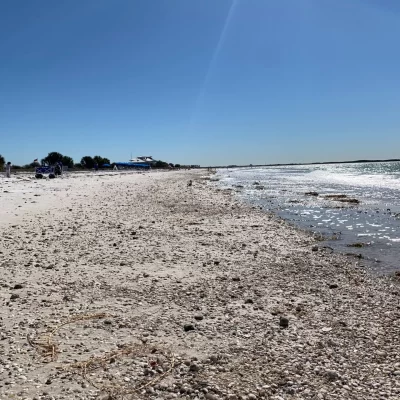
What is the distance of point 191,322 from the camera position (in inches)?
216

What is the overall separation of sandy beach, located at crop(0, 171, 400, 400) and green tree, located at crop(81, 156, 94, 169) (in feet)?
395

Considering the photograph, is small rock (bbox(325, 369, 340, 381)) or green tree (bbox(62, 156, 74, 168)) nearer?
small rock (bbox(325, 369, 340, 381))

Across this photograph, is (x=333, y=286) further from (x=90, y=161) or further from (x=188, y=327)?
(x=90, y=161)

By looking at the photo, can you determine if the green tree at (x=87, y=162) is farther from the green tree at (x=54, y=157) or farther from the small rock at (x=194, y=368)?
the small rock at (x=194, y=368)

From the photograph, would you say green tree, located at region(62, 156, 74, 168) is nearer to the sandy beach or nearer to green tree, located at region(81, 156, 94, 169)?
green tree, located at region(81, 156, 94, 169)

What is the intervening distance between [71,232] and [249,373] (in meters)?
9.11

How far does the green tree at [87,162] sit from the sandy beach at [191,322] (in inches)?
4737

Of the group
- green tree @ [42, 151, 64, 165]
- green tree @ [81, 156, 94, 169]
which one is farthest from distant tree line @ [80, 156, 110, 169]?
green tree @ [42, 151, 64, 165]

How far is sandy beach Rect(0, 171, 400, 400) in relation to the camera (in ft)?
12.9

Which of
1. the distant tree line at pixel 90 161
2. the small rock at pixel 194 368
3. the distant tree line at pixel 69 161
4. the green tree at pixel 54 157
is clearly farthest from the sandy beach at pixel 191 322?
the distant tree line at pixel 90 161

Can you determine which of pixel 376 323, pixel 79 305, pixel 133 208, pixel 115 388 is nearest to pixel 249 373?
pixel 115 388

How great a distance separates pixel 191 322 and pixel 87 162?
129515mm

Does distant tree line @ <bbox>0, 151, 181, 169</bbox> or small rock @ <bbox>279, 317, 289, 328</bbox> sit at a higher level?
distant tree line @ <bbox>0, 151, 181, 169</bbox>

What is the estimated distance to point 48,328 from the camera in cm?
506
